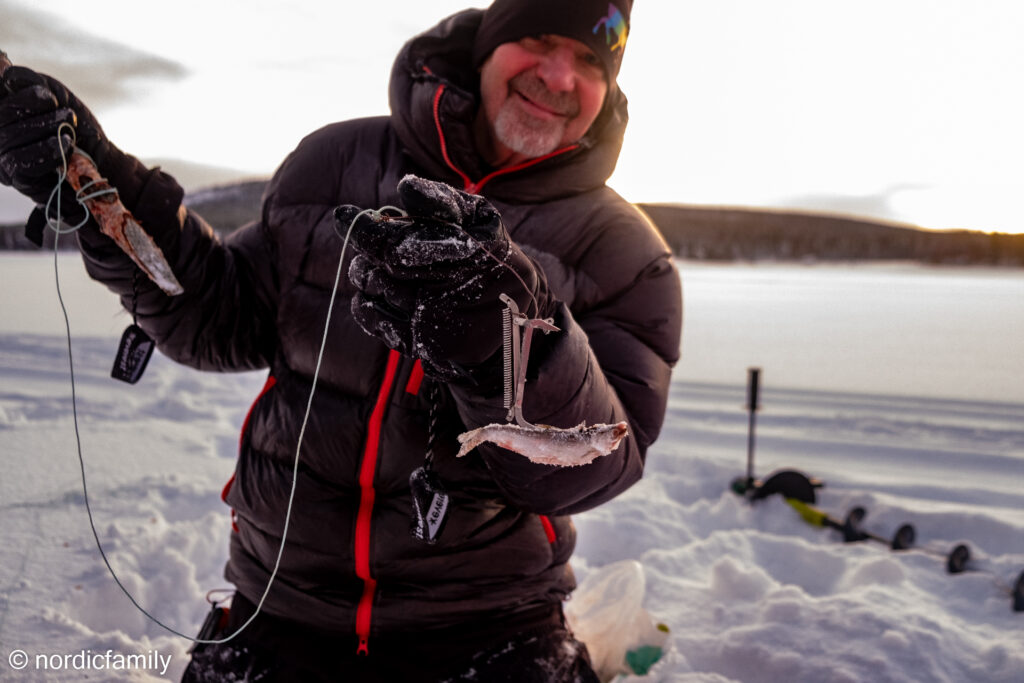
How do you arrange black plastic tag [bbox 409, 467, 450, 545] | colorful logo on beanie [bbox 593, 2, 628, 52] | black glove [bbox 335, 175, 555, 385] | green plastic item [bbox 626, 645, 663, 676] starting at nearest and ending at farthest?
black glove [bbox 335, 175, 555, 385], black plastic tag [bbox 409, 467, 450, 545], colorful logo on beanie [bbox 593, 2, 628, 52], green plastic item [bbox 626, 645, 663, 676]

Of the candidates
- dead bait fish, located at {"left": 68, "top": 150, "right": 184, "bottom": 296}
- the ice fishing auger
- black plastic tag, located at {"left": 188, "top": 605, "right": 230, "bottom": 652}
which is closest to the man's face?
dead bait fish, located at {"left": 68, "top": 150, "right": 184, "bottom": 296}

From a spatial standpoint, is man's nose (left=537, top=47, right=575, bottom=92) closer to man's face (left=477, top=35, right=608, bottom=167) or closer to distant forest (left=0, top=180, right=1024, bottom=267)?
man's face (left=477, top=35, right=608, bottom=167)

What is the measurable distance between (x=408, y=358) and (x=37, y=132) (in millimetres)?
954

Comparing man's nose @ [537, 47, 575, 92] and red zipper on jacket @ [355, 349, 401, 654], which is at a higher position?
man's nose @ [537, 47, 575, 92]

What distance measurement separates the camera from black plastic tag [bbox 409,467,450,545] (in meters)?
1.48

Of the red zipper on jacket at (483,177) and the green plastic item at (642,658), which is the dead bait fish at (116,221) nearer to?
the red zipper on jacket at (483,177)

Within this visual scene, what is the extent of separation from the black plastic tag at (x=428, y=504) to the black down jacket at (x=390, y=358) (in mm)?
162

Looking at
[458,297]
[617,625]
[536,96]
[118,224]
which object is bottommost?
[617,625]

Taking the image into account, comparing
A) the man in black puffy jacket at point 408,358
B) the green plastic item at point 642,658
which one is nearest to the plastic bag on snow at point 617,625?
the green plastic item at point 642,658

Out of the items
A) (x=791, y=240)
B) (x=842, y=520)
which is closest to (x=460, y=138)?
(x=842, y=520)

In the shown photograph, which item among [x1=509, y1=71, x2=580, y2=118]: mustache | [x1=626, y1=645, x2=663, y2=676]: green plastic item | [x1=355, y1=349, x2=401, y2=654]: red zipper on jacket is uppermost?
[x1=509, y1=71, x2=580, y2=118]: mustache

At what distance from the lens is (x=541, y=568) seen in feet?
6.20

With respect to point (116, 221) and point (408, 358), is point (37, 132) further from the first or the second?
point (408, 358)

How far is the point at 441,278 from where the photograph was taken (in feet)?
3.82
